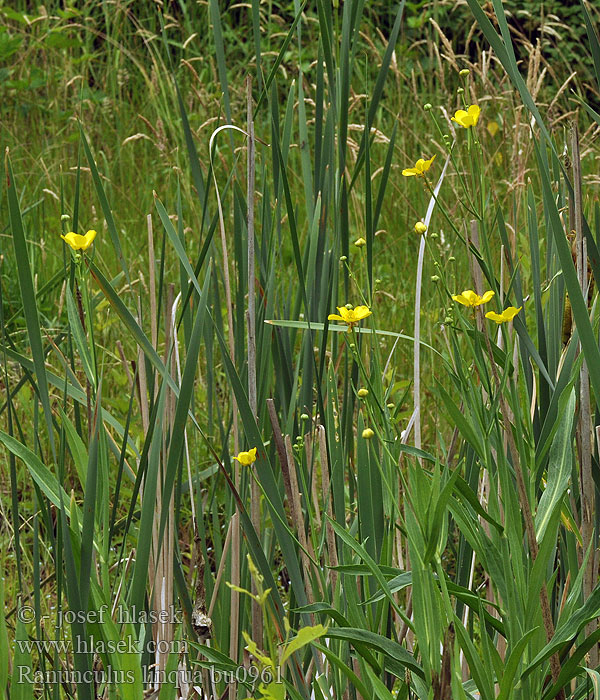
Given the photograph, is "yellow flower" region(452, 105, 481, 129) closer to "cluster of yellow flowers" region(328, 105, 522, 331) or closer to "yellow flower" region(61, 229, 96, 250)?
"cluster of yellow flowers" region(328, 105, 522, 331)

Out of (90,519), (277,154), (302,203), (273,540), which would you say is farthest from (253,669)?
(302,203)

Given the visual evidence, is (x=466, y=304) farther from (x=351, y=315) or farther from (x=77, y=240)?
(x=77, y=240)

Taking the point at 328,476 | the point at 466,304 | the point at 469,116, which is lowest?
the point at 328,476

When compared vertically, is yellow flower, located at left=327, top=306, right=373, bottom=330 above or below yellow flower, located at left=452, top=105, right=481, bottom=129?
below

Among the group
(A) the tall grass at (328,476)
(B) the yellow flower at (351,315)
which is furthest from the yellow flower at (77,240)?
(B) the yellow flower at (351,315)

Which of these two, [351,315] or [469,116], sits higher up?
[469,116]

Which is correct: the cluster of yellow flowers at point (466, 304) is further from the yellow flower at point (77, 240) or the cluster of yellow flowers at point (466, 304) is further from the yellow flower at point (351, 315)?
the yellow flower at point (77, 240)

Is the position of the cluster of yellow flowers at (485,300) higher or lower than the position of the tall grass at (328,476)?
higher

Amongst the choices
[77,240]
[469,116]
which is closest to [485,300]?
[469,116]

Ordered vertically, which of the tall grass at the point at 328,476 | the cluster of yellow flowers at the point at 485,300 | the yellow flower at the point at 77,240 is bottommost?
the tall grass at the point at 328,476

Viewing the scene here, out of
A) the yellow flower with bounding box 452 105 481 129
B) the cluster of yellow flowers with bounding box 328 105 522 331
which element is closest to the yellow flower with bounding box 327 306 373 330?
the cluster of yellow flowers with bounding box 328 105 522 331

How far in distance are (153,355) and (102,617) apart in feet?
0.62

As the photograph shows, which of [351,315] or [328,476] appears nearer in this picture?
[351,315]

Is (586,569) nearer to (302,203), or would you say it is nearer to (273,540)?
(273,540)
